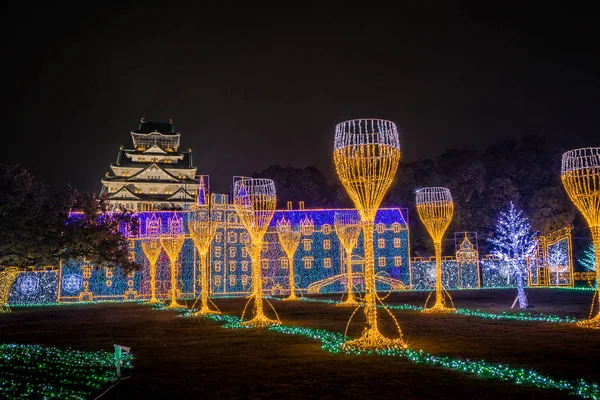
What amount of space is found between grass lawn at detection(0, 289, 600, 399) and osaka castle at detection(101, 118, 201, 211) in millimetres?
32395

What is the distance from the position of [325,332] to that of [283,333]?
1.08 meters

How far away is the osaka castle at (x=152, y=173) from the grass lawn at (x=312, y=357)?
32395mm

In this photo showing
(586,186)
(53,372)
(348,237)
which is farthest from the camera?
(348,237)

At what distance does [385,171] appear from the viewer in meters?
10.1

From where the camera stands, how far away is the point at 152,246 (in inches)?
1093

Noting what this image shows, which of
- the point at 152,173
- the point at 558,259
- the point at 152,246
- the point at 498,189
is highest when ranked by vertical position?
the point at 152,173

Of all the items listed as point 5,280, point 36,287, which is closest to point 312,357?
point 5,280

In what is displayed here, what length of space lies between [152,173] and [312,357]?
146 ft

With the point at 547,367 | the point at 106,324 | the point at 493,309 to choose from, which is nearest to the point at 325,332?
the point at 547,367

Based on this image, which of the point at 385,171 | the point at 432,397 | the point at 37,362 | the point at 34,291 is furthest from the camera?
the point at 34,291

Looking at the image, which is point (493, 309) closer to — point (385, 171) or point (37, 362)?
point (385, 171)

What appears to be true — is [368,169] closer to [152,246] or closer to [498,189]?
[152,246]

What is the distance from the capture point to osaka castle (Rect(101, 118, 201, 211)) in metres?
47.6

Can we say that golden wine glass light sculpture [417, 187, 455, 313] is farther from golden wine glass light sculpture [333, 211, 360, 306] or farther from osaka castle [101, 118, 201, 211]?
osaka castle [101, 118, 201, 211]
